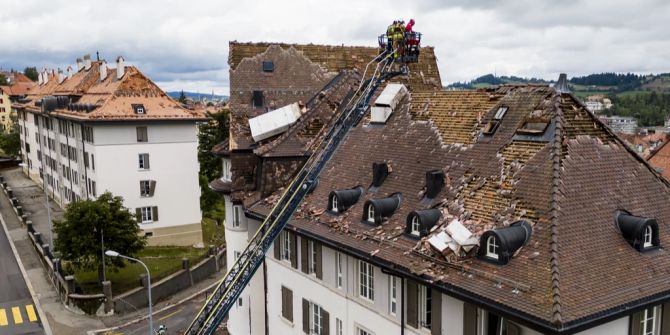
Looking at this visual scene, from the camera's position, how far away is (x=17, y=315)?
117 ft

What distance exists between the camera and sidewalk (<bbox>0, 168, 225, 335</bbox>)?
116ft

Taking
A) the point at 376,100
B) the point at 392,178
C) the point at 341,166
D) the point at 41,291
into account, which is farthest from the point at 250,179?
the point at 41,291

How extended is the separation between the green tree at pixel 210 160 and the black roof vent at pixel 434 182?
44559 millimetres

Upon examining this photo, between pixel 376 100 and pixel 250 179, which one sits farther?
pixel 250 179

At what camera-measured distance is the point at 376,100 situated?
24.8 meters

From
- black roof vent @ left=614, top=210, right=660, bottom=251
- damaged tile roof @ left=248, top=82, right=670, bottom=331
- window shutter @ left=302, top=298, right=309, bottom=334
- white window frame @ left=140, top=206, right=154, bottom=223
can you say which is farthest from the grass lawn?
black roof vent @ left=614, top=210, right=660, bottom=251

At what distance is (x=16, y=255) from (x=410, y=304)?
135ft

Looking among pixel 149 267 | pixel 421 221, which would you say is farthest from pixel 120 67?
pixel 421 221

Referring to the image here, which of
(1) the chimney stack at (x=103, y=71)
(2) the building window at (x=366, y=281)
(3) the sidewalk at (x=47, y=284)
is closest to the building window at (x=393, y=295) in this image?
(2) the building window at (x=366, y=281)

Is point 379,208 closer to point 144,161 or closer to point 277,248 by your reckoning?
point 277,248

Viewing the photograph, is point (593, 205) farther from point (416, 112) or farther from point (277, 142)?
point (277, 142)

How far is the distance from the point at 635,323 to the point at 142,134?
41.5 meters

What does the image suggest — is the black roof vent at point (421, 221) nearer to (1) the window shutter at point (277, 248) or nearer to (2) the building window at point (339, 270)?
(2) the building window at point (339, 270)

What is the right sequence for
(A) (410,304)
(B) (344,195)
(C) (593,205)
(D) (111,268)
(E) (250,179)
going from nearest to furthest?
(C) (593,205), (A) (410,304), (B) (344,195), (E) (250,179), (D) (111,268)
